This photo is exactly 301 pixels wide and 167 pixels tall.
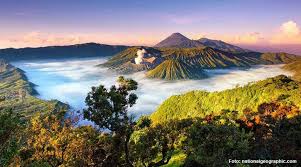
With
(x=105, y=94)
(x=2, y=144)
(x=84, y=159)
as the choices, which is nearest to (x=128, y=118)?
(x=105, y=94)

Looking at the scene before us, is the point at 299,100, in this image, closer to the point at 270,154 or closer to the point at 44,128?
the point at 270,154

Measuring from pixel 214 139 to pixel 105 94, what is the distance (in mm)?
11337

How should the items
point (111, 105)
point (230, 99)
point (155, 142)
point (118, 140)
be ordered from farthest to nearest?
1. point (230, 99)
2. point (155, 142)
3. point (118, 140)
4. point (111, 105)

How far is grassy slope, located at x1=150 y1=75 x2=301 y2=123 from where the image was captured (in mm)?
87750

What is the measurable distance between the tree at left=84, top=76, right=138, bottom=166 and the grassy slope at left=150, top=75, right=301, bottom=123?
50207mm

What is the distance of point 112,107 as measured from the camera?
3334cm

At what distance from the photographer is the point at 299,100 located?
74.6 meters

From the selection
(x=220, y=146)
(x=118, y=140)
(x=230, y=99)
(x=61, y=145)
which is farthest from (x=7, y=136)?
(x=230, y=99)

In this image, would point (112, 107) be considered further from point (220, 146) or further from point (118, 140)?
point (220, 146)

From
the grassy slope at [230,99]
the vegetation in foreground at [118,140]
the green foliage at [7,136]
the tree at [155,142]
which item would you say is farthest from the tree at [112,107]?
the grassy slope at [230,99]

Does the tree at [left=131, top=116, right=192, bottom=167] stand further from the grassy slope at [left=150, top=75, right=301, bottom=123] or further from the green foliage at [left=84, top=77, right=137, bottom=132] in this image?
the grassy slope at [left=150, top=75, right=301, bottom=123]

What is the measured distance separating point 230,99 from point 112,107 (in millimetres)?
76331

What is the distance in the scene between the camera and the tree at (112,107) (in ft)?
107

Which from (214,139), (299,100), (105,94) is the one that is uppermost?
(105,94)
